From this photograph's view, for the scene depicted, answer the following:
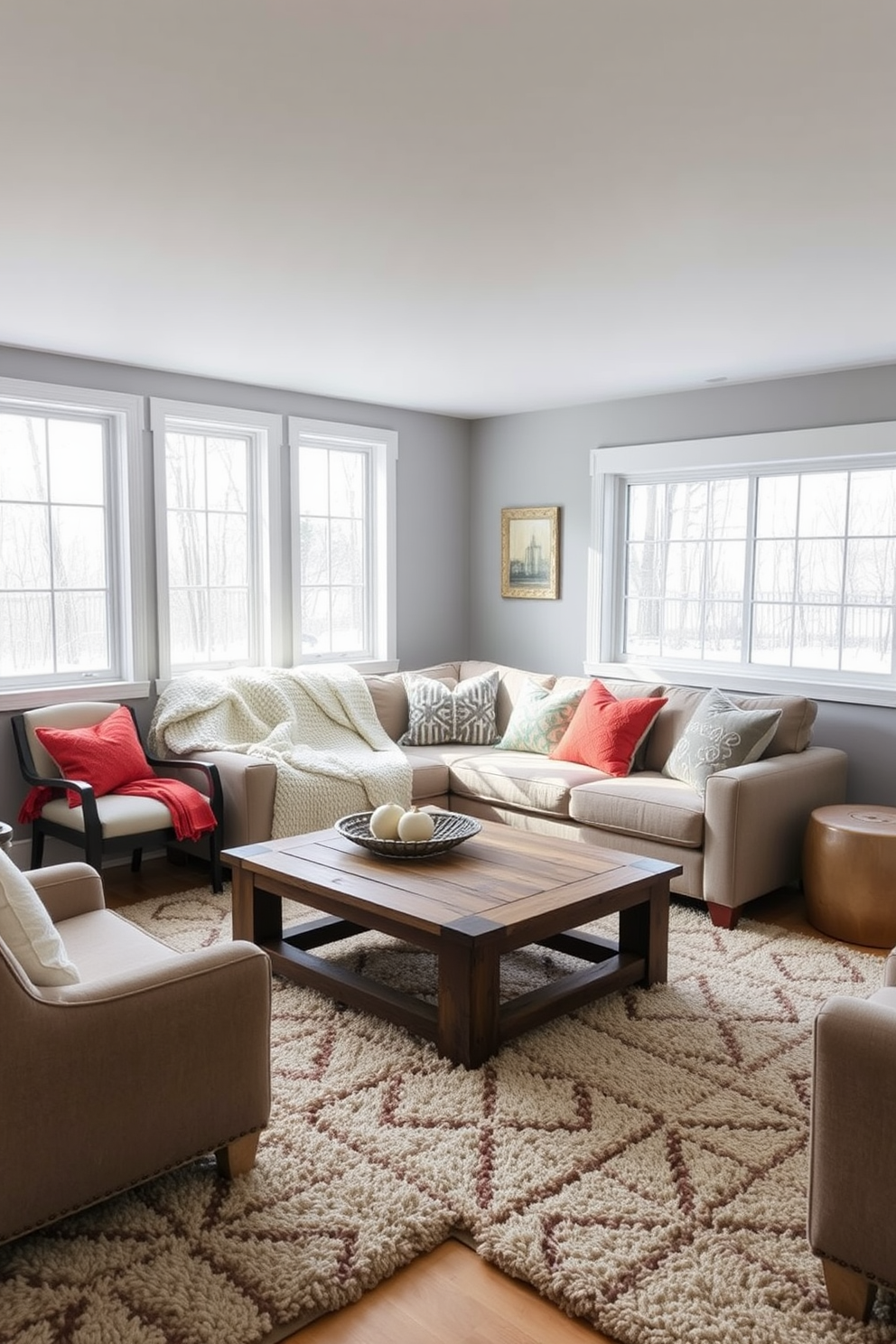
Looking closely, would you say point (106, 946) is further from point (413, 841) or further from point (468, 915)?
point (413, 841)

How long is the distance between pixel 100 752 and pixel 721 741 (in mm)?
2668

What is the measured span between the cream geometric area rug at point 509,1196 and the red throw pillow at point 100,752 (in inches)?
62.0

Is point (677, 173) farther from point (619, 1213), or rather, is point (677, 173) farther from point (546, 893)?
point (619, 1213)

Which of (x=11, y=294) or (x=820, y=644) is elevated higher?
(x=11, y=294)

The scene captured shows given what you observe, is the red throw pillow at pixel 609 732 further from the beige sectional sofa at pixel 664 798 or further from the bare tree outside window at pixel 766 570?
the bare tree outside window at pixel 766 570

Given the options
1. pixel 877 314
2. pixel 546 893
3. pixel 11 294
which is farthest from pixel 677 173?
pixel 11 294

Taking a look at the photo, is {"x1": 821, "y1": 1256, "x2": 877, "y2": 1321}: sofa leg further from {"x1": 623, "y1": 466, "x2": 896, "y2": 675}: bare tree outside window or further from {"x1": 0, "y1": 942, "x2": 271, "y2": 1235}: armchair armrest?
{"x1": 623, "y1": 466, "x2": 896, "y2": 675}: bare tree outside window

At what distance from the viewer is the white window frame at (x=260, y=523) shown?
518 cm

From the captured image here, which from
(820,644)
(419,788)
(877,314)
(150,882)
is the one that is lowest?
(150,882)

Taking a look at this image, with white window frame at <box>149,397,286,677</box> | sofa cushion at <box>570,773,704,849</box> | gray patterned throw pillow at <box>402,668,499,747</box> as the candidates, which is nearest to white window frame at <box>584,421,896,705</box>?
gray patterned throw pillow at <box>402,668,499,747</box>

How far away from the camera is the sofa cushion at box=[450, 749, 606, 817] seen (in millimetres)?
4695

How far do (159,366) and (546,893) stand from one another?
3207 millimetres

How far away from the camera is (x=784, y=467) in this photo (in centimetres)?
512

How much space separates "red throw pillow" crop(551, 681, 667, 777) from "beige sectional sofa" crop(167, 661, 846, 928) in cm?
7
